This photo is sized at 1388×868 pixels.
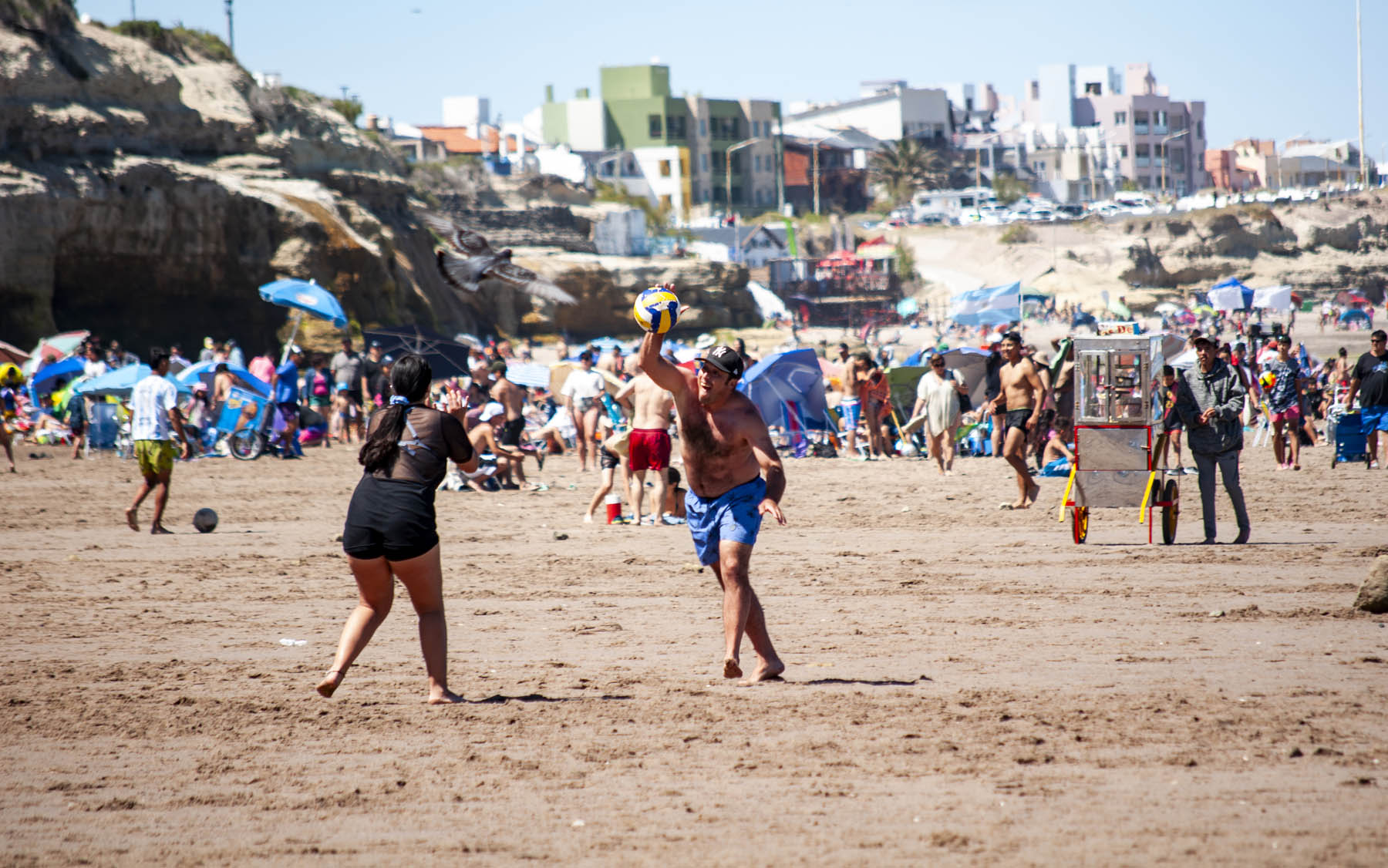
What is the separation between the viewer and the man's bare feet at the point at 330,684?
5.29 m

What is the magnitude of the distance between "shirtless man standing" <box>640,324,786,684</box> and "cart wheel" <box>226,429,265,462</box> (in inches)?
577

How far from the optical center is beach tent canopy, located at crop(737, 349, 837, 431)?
18375 millimetres

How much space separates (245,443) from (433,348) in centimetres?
351

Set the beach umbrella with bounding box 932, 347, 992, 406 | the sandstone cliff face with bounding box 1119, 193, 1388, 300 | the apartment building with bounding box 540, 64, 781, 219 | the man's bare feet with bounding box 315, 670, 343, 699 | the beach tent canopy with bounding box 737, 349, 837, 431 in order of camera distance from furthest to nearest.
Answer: the apartment building with bounding box 540, 64, 781, 219 → the sandstone cliff face with bounding box 1119, 193, 1388, 300 → the beach umbrella with bounding box 932, 347, 992, 406 → the beach tent canopy with bounding box 737, 349, 837, 431 → the man's bare feet with bounding box 315, 670, 343, 699

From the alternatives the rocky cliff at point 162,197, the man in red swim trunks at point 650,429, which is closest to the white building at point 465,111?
the rocky cliff at point 162,197

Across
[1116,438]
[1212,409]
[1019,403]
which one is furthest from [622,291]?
[1212,409]

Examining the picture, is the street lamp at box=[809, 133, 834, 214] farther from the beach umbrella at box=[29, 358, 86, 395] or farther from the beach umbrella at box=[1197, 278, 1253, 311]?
the beach umbrella at box=[29, 358, 86, 395]

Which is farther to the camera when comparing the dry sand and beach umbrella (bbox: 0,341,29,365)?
beach umbrella (bbox: 0,341,29,365)

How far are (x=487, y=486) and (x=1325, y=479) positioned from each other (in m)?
9.52

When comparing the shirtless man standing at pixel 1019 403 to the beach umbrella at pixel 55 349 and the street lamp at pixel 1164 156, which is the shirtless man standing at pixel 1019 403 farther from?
the street lamp at pixel 1164 156

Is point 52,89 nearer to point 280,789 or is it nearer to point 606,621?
point 606,621

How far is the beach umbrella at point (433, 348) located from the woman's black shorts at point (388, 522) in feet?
50.7

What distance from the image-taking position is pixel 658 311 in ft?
17.5

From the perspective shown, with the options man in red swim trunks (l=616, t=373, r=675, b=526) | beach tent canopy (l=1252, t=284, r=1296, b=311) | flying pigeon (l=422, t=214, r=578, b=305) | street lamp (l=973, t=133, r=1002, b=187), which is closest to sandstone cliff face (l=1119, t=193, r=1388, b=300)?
beach tent canopy (l=1252, t=284, r=1296, b=311)
